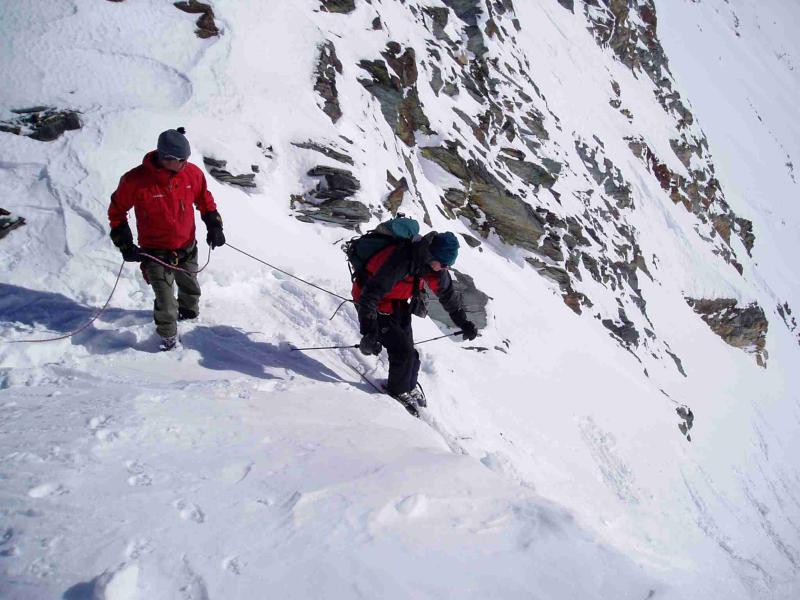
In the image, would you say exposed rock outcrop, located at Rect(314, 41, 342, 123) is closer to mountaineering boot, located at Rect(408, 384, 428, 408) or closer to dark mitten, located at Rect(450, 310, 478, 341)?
dark mitten, located at Rect(450, 310, 478, 341)

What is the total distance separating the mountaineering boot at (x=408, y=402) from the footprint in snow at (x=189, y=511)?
2.82m

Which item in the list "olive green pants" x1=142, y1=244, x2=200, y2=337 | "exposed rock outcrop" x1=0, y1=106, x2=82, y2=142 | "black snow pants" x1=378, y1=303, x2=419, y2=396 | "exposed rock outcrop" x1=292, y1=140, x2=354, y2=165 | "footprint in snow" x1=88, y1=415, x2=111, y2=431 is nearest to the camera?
"footprint in snow" x1=88, y1=415, x2=111, y2=431

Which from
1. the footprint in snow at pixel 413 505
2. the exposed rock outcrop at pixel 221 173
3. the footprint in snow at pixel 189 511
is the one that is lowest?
the exposed rock outcrop at pixel 221 173

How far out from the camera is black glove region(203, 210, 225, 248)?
15.3 feet

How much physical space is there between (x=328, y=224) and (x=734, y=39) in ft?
207

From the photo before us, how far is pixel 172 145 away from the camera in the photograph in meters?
3.98

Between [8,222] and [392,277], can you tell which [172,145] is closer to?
[392,277]

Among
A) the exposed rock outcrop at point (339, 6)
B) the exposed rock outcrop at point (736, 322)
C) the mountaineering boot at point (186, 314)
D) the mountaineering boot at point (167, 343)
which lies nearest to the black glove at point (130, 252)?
the mountaineering boot at point (167, 343)

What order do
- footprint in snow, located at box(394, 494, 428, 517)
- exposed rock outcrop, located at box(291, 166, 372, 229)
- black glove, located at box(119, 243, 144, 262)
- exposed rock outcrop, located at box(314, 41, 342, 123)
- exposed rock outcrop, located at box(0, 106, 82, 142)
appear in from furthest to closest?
exposed rock outcrop, located at box(314, 41, 342, 123)
exposed rock outcrop, located at box(291, 166, 372, 229)
exposed rock outcrop, located at box(0, 106, 82, 142)
black glove, located at box(119, 243, 144, 262)
footprint in snow, located at box(394, 494, 428, 517)

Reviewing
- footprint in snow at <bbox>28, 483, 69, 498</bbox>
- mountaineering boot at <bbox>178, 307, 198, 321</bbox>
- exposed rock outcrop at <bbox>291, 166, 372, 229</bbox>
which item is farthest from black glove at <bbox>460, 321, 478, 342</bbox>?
footprint in snow at <bbox>28, 483, 69, 498</bbox>

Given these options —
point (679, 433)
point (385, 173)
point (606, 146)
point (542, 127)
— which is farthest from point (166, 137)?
point (606, 146)

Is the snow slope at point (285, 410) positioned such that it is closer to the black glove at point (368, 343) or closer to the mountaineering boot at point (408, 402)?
the mountaineering boot at point (408, 402)

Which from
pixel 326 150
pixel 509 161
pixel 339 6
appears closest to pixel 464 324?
pixel 326 150

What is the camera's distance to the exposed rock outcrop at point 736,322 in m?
22.7
